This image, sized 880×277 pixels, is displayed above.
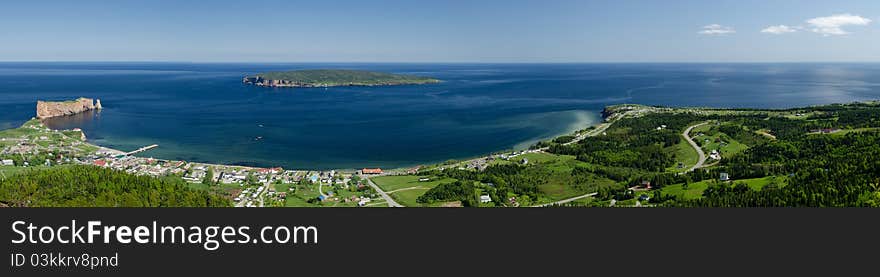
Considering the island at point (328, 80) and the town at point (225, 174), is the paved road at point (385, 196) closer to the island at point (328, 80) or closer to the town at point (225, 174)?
the town at point (225, 174)

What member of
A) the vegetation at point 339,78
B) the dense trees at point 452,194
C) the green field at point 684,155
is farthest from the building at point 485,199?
the vegetation at point 339,78

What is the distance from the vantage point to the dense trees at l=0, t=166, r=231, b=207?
2452 cm

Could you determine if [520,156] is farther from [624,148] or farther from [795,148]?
[795,148]

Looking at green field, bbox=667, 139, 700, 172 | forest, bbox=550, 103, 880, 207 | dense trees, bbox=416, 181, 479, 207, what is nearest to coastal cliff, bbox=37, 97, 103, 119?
dense trees, bbox=416, 181, 479, 207

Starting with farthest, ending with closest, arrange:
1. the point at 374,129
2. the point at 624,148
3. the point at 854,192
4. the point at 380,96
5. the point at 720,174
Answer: the point at 380,96 → the point at 374,129 → the point at 624,148 → the point at 720,174 → the point at 854,192

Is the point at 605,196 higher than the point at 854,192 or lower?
lower

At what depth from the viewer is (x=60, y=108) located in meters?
72.9

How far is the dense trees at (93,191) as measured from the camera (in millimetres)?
24516

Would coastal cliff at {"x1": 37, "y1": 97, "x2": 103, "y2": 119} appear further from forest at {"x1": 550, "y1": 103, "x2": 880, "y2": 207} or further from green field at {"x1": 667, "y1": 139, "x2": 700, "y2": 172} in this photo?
green field at {"x1": 667, "y1": 139, "x2": 700, "y2": 172}

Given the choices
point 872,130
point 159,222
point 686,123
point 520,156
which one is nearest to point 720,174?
point 520,156

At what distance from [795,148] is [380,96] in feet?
266

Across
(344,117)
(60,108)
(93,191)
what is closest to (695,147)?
(93,191)

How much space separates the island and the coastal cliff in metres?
60.9

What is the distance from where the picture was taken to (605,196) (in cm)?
3177
